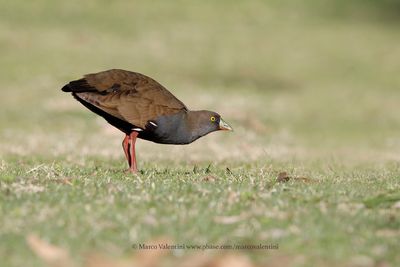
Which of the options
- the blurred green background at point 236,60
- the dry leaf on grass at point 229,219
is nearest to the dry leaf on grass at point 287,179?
the dry leaf on grass at point 229,219

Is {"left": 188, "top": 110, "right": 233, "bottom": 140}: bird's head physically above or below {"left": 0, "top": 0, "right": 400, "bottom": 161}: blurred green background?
below

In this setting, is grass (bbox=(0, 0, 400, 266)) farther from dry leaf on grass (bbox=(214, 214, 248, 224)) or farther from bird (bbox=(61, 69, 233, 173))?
bird (bbox=(61, 69, 233, 173))

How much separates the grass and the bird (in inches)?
23.3

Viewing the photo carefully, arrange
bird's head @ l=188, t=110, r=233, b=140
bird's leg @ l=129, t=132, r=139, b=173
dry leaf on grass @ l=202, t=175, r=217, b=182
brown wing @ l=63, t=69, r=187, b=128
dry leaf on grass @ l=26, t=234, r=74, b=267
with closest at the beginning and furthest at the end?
dry leaf on grass @ l=26, t=234, r=74, b=267
dry leaf on grass @ l=202, t=175, r=217, b=182
brown wing @ l=63, t=69, r=187, b=128
bird's leg @ l=129, t=132, r=139, b=173
bird's head @ l=188, t=110, r=233, b=140

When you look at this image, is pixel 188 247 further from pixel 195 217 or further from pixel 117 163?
pixel 117 163

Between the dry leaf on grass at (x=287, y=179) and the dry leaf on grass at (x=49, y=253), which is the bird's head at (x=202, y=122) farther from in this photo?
the dry leaf on grass at (x=49, y=253)

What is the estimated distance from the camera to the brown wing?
1162 centimetres

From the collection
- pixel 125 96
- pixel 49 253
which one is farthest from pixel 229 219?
pixel 125 96

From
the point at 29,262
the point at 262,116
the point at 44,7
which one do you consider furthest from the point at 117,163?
the point at 44,7

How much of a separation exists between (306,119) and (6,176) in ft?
67.7

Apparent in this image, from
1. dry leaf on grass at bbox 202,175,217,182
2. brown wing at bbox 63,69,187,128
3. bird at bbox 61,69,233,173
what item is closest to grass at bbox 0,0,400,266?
dry leaf on grass at bbox 202,175,217,182

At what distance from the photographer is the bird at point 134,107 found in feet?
38.2

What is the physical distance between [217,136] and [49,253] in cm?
1794

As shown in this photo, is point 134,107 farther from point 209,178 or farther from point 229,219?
point 229,219
